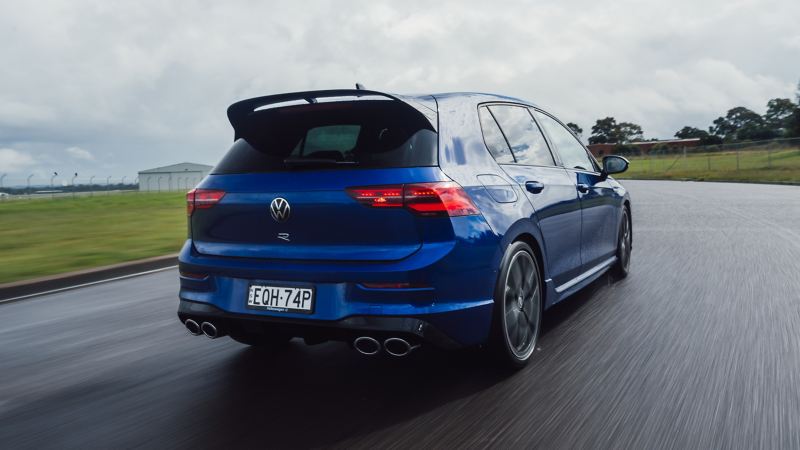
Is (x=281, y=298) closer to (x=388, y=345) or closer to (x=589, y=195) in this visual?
(x=388, y=345)

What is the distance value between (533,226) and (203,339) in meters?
2.53

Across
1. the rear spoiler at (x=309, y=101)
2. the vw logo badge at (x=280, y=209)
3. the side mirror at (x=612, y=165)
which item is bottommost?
the vw logo badge at (x=280, y=209)

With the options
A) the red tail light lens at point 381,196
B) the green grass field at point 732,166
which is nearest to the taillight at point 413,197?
the red tail light lens at point 381,196

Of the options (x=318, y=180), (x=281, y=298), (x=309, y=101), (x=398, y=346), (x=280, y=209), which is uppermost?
(x=309, y=101)

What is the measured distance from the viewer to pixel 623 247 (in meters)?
7.37

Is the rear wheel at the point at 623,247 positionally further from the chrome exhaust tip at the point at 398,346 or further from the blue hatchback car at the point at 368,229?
the chrome exhaust tip at the point at 398,346

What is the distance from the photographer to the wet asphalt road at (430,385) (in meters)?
3.30

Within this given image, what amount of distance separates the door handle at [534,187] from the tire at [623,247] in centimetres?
264

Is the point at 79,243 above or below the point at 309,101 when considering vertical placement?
below

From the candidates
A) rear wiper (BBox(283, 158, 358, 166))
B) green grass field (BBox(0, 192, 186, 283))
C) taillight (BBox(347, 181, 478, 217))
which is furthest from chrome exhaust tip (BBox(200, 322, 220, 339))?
green grass field (BBox(0, 192, 186, 283))

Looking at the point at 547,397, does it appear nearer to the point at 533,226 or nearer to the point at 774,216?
the point at 533,226

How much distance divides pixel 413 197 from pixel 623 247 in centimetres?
435

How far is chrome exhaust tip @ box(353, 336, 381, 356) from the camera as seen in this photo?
3615mm

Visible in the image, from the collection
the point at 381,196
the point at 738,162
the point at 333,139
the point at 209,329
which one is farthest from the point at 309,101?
the point at 738,162
